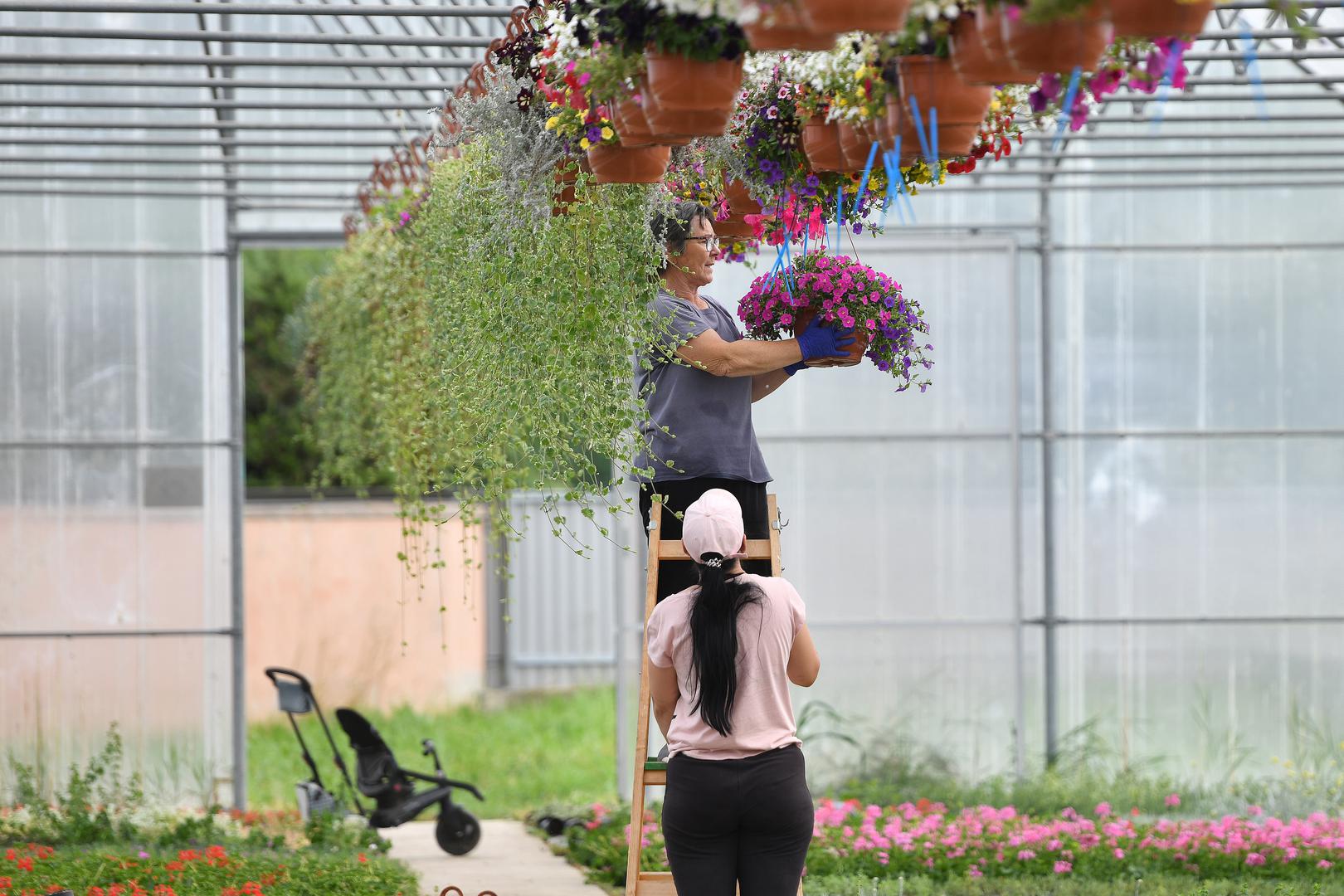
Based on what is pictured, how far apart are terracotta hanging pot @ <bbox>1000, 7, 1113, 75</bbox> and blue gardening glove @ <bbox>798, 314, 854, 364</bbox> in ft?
4.55

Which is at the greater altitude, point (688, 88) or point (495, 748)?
point (688, 88)

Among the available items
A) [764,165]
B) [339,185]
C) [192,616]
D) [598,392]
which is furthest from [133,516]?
[764,165]

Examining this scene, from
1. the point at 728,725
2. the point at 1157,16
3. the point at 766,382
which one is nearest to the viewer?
the point at 1157,16

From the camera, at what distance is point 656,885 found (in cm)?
352

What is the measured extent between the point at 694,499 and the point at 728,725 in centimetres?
89

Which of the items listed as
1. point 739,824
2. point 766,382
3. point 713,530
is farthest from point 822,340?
point 739,824

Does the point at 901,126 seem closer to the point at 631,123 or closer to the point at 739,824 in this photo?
the point at 631,123

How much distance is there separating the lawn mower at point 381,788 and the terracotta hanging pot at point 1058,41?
4437mm

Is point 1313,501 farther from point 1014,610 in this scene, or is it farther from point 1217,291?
point 1014,610

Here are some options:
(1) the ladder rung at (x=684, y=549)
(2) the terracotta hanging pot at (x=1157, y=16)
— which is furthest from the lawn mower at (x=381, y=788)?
(2) the terracotta hanging pot at (x=1157, y=16)

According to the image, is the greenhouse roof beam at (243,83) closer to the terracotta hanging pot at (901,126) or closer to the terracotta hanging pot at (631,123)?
the terracotta hanging pot at (631,123)

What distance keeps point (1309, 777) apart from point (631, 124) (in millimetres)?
5507

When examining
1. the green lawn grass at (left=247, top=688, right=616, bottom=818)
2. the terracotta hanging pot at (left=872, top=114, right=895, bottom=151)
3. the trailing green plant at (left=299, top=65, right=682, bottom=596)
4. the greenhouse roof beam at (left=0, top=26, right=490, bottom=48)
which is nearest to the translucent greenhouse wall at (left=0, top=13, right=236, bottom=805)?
the green lawn grass at (left=247, top=688, right=616, bottom=818)

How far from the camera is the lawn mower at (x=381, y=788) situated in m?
5.96
